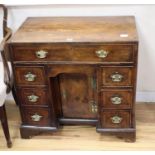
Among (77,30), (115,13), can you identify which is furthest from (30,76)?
(115,13)

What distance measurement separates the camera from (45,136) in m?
2.08

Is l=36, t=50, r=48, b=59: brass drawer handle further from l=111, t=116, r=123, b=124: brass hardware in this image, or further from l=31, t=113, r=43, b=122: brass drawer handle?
l=111, t=116, r=123, b=124: brass hardware

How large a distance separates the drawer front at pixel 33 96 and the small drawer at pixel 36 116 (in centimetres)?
5

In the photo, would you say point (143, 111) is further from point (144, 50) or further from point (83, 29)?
point (83, 29)

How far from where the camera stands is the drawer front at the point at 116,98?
1.82 metres

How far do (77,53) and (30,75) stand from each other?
326 millimetres

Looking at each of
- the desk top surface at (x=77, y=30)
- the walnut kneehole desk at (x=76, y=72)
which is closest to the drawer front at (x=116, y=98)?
the walnut kneehole desk at (x=76, y=72)

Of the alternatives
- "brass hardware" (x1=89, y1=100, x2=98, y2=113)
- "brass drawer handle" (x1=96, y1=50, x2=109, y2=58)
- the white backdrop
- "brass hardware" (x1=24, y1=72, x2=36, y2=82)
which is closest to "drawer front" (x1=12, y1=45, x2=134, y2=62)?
"brass drawer handle" (x1=96, y1=50, x2=109, y2=58)

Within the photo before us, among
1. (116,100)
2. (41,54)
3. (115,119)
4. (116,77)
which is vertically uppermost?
(41,54)

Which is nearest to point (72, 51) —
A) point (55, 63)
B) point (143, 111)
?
point (55, 63)

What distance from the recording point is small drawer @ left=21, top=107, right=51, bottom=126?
6.43ft

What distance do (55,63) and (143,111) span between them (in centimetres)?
89

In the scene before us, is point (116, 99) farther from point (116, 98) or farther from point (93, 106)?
point (93, 106)

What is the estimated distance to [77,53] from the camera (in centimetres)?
170
